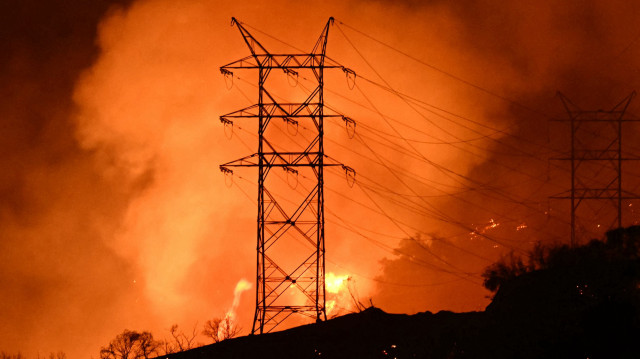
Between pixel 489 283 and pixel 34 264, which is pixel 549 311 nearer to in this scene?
pixel 489 283

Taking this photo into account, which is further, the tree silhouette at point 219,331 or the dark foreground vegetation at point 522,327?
the tree silhouette at point 219,331

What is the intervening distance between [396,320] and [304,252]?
326 ft

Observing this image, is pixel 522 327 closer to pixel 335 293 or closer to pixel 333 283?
pixel 335 293

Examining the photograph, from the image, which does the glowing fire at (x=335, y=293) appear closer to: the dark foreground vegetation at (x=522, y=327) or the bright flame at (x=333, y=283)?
the bright flame at (x=333, y=283)

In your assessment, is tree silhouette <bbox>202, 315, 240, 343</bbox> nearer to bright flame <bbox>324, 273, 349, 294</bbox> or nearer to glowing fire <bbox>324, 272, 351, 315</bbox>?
glowing fire <bbox>324, 272, 351, 315</bbox>

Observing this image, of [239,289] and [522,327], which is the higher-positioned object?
[239,289]

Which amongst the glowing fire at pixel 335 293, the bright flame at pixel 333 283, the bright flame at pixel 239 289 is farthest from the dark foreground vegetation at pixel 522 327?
the bright flame at pixel 239 289

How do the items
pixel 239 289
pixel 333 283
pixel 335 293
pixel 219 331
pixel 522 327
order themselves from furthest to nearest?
pixel 239 289 → pixel 333 283 → pixel 335 293 → pixel 219 331 → pixel 522 327

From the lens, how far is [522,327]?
133 feet

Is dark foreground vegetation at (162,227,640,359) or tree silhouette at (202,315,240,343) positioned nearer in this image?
dark foreground vegetation at (162,227,640,359)

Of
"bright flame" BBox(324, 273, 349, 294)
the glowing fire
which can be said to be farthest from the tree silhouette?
"bright flame" BBox(324, 273, 349, 294)

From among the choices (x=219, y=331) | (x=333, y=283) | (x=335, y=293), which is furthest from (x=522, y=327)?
(x=333, y=283)

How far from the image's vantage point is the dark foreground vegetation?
3888 cm

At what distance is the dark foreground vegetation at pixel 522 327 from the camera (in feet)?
128
